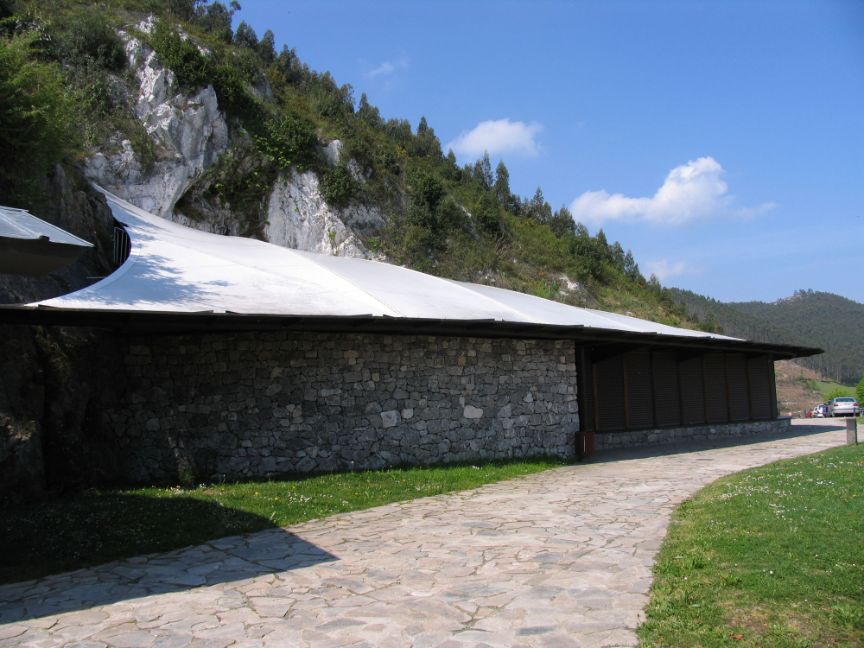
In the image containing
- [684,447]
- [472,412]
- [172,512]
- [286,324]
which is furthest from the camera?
[684,447]

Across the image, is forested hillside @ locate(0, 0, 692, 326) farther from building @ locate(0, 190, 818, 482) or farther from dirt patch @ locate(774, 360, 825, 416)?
dirt patch @ locate(774, 360, 825, 416)

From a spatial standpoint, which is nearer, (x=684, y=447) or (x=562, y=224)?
(x=684, y=447)

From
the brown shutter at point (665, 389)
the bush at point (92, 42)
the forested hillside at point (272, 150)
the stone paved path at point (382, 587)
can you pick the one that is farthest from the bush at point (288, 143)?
the stone paved path at point (382, 587)

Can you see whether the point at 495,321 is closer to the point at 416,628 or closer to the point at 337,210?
the point at 416,628

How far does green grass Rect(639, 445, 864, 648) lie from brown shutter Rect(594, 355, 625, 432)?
726 cm

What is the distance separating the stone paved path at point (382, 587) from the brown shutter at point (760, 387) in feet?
42.5

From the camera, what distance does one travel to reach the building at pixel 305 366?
933cm

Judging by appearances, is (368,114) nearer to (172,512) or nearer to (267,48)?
(267,48)

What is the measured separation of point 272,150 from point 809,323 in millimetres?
98299

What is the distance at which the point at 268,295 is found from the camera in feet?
33.0

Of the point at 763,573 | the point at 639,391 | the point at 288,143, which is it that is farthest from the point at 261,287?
the point at 288,143

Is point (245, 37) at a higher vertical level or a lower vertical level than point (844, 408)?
higher

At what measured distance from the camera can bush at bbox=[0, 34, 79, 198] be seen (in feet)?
33.8

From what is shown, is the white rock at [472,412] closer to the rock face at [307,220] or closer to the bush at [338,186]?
the rock face at [307,220]
